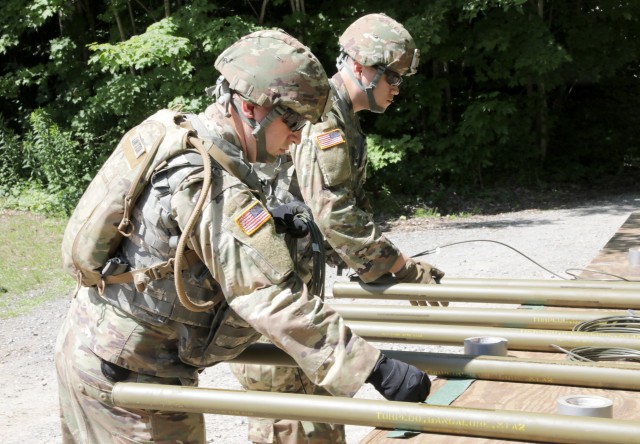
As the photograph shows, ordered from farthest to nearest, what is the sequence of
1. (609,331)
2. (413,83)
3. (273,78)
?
(413,83)
(609,331)
(273,78)

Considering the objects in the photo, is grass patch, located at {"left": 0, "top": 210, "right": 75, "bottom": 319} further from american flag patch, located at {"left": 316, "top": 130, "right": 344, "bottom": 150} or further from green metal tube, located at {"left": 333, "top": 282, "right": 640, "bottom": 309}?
green metal tube, located at {"left": 333, "top": 282, "right": 640, "bottom": 309}

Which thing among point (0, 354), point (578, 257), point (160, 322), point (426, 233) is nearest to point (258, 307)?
point (160, 322)

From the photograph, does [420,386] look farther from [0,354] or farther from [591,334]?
[0,354]

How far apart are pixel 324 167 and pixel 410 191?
10575 mm

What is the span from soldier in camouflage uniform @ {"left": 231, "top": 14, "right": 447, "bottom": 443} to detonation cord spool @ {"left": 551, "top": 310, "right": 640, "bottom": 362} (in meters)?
0.71

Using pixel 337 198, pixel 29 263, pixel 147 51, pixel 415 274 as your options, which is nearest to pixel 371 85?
pixel 337 198

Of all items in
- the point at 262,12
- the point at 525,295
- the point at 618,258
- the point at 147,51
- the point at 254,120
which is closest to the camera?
the point at 254,120

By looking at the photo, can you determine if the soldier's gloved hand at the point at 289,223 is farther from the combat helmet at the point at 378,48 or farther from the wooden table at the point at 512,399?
the combat helmet at the point at 378,48

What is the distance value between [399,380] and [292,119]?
0.79 metres

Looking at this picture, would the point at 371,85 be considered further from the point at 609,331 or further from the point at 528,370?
the point at 528,370

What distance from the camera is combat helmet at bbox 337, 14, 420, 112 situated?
12.0 ft

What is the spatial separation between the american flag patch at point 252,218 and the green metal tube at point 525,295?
1265mm

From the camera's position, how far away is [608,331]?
2.99m

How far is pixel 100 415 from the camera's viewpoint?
2592 millimetres
